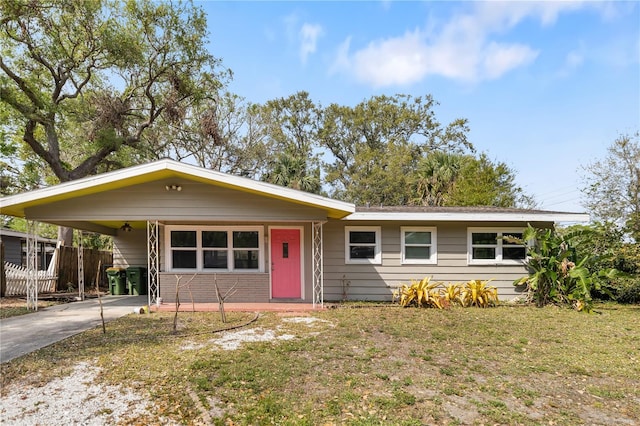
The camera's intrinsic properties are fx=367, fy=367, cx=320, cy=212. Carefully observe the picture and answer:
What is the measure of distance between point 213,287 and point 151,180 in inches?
125

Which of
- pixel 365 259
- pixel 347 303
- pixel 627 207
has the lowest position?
pixel 347 303

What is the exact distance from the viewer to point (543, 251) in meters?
9.57

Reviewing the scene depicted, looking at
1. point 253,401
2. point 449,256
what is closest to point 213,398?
point 253,401

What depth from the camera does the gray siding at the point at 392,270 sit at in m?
10.5

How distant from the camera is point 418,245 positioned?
10.6 meters

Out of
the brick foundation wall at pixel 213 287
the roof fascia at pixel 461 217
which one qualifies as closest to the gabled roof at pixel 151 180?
the roof fascia at pixel 461 217

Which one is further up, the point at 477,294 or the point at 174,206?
the point at 174,206

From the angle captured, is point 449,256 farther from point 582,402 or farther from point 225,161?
point 225,161

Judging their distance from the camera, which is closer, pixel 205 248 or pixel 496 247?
pixel 205 248

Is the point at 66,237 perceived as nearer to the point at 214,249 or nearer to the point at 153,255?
the point at 153,255

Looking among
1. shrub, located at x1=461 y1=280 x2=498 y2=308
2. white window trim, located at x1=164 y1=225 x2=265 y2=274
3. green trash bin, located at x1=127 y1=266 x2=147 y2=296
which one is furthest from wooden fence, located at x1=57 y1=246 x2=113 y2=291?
shrub, located at x1=461 y1=280 x2=498 y2=308

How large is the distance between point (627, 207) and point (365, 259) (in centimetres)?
1325

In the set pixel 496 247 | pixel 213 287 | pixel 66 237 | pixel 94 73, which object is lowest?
pixel 213 287

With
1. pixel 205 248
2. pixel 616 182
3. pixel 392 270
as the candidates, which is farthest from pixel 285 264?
pixel 616 182
